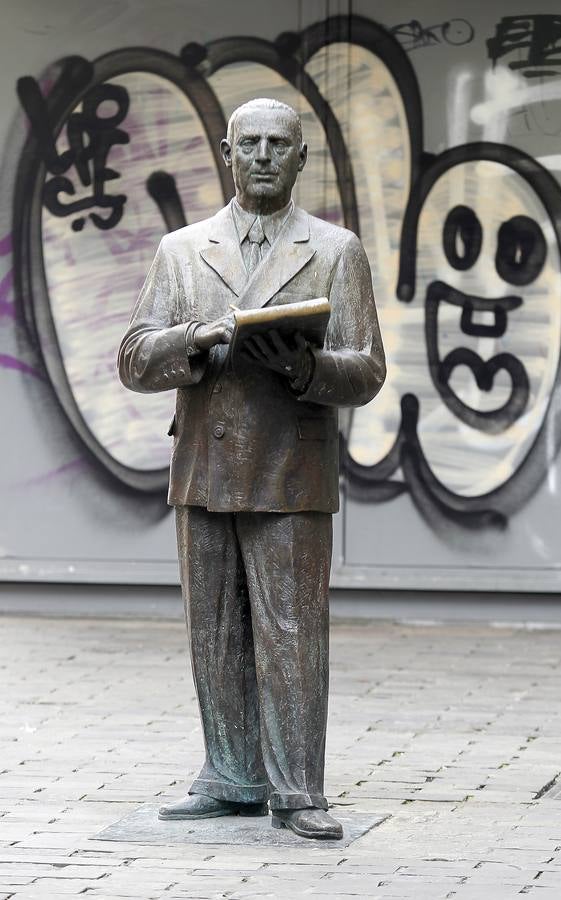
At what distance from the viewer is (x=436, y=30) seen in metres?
10.8

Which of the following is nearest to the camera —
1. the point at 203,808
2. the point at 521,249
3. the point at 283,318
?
the point at 283,318

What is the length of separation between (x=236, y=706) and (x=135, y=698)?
252 centimetres

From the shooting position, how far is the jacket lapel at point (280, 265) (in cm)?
612

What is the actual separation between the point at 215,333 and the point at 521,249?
17.2 ft

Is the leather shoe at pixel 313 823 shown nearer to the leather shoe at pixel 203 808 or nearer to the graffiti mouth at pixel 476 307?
the leather shoe at pixel 203 808

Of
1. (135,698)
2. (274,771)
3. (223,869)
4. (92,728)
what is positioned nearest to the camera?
(223,869)

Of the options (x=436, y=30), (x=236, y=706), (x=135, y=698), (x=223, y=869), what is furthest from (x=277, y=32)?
(x=223, y=869)

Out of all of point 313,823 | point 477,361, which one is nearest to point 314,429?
point 313,823

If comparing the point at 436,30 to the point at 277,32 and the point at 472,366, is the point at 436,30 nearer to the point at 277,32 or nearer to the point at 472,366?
the point at 277,32

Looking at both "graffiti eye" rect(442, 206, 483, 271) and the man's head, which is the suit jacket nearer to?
the man's head

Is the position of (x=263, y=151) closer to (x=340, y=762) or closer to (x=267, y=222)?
(x=267, y=222)

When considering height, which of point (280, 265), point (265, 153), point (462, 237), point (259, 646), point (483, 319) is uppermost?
point (265, 153)

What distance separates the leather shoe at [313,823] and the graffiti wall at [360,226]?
16.1ft

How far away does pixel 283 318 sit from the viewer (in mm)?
5719
